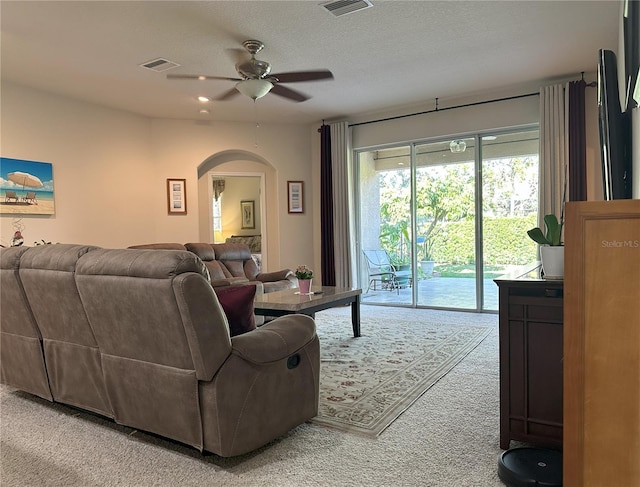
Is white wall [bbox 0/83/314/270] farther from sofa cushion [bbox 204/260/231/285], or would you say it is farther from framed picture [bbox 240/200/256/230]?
framed picture [bbox 240/200/256/230]

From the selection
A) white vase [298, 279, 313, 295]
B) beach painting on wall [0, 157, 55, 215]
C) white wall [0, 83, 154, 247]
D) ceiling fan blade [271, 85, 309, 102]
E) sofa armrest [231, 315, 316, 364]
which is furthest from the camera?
white wall [0, 83, 154, 247]

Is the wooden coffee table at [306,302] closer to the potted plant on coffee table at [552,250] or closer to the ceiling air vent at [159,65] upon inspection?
the potted plant on coffee table at [552,250]

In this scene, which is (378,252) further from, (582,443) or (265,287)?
(582,443)

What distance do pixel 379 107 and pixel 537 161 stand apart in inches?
85.8

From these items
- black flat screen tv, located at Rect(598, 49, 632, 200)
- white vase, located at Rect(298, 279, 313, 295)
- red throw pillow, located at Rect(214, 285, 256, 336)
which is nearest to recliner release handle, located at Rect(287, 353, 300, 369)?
red throw pillow, located at Rect(214, 285, 256, 336)

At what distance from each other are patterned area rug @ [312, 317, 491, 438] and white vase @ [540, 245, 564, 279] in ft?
3.84

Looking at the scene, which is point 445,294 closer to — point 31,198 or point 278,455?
point 278,455

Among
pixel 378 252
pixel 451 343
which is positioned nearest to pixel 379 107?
pixel 378 252

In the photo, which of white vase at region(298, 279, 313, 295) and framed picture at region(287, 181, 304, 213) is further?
framed picture at region(287, 181, 304, 213)

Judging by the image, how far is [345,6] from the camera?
3354 millimetres

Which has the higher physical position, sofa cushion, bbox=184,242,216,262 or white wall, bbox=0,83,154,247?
white wall, bbox=0,83,154,247

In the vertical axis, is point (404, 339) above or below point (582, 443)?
below

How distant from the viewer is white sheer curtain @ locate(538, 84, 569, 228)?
5141mm

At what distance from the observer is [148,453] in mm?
2209
